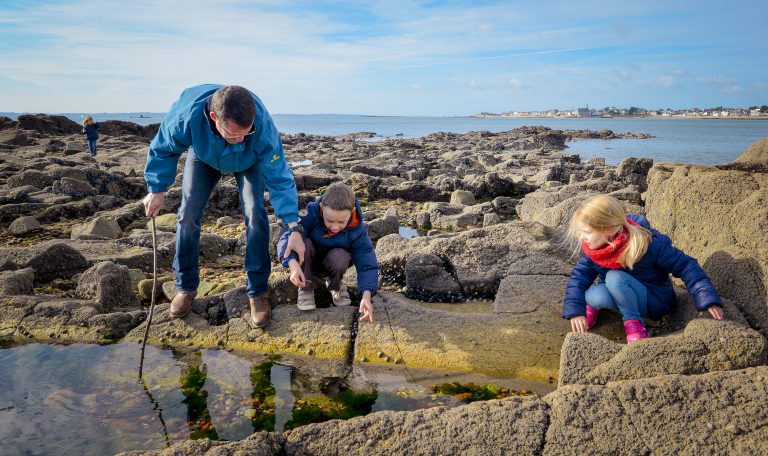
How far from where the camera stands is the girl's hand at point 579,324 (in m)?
4.00

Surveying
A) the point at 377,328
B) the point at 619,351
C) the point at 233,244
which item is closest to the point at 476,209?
the point at 233,244

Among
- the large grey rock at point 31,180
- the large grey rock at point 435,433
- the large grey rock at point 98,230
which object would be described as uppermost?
the large grey rock at point 31,180

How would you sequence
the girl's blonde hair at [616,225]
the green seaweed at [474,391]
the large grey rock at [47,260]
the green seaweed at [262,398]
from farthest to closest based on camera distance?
the large grey rock at [47,260] < the girl's blonde hair at [616,225] < the green seaweed at [474,391] < the green seaweed at [262,398]

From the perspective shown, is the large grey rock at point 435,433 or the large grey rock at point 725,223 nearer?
the large grey rock at point 435,433

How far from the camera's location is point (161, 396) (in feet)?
11.9

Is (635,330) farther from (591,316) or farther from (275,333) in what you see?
(275,333)

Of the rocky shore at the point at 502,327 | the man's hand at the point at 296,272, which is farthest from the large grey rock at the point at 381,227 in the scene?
the man's hand at the point at 296,272

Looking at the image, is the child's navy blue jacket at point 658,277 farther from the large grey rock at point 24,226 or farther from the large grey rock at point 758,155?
the large grey rock at point 24,226

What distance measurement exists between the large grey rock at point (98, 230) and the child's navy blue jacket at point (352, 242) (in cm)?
524

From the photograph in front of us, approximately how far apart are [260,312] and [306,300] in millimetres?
414

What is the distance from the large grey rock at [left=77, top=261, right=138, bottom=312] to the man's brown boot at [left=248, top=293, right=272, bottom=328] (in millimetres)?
1588

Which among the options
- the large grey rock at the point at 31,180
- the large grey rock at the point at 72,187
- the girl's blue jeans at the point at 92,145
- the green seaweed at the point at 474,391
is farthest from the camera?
the girl's blue jeans at the point at 92,145

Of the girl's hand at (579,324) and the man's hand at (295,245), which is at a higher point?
the man's hand at (295,245)

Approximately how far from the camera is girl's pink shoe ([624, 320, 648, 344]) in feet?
12.3
